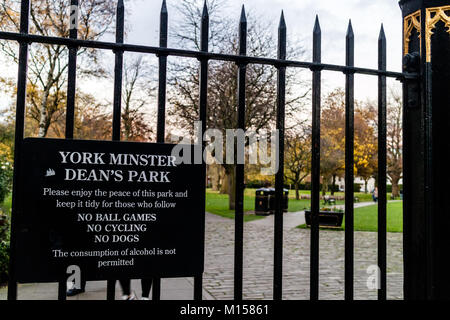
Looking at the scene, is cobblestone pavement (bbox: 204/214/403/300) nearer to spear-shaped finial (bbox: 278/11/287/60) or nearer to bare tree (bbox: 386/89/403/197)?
spear-shaped finial (bbox: 278/11/287/60)

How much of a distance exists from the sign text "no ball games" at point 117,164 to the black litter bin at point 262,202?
19.9m

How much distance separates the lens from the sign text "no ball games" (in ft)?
6.56

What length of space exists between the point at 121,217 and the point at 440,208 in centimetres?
201

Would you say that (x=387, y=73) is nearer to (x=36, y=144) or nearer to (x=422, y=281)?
(x=422, y=281)

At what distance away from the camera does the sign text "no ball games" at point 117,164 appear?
6.56ft

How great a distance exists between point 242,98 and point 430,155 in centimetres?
133

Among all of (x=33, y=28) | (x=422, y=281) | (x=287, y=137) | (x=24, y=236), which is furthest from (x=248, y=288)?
(x=287, y=137)

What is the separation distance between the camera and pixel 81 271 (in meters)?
2.00

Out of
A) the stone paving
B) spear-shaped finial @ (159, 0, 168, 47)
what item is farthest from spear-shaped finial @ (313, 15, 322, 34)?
the stone paving

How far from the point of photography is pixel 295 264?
8711 mm

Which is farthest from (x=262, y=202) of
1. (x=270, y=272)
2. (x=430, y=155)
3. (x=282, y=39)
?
(x=282, y=39)

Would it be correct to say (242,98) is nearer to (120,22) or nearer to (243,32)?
(243,32)

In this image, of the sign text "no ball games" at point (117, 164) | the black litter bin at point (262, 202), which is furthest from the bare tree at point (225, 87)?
the sign text "no ball games" at point (117, 164)

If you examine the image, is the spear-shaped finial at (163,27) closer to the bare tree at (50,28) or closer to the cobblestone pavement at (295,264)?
the cobblestone pavement at (295,264)
